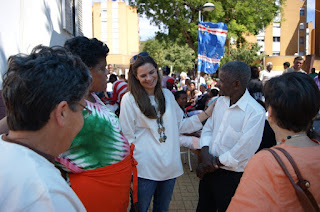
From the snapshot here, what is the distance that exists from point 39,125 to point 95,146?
769 millimetres

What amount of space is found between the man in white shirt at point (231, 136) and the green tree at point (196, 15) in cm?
1334

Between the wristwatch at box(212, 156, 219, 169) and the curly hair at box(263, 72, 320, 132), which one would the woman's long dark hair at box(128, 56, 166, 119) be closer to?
the wristwatch at box(212, 156, 219, 169)

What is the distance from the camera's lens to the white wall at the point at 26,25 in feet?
14.3

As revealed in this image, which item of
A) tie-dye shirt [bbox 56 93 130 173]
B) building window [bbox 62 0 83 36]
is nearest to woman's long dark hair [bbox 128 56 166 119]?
tie-dye shirt [bbox 56 93 130 173]

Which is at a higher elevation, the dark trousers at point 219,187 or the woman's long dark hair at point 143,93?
the woman's long dark hair at point 143,93

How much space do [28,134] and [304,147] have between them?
4.26ft

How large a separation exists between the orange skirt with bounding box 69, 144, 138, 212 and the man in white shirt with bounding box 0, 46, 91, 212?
63 cm

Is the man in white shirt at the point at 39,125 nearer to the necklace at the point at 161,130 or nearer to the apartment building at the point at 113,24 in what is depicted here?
the necklace at the point at 161,130

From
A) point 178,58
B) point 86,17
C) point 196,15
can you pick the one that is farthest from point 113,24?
point 86,17

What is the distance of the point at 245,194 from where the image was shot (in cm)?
142

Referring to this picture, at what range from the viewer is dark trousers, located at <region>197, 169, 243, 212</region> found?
99.0 inches

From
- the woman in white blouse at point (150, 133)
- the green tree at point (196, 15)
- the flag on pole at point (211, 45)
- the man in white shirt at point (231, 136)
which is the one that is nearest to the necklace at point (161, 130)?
the woman in white blouse at point (150, 133)

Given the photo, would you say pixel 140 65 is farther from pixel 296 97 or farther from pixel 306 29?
pixel 306 29

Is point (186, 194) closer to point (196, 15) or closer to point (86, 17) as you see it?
point (86, 17)
